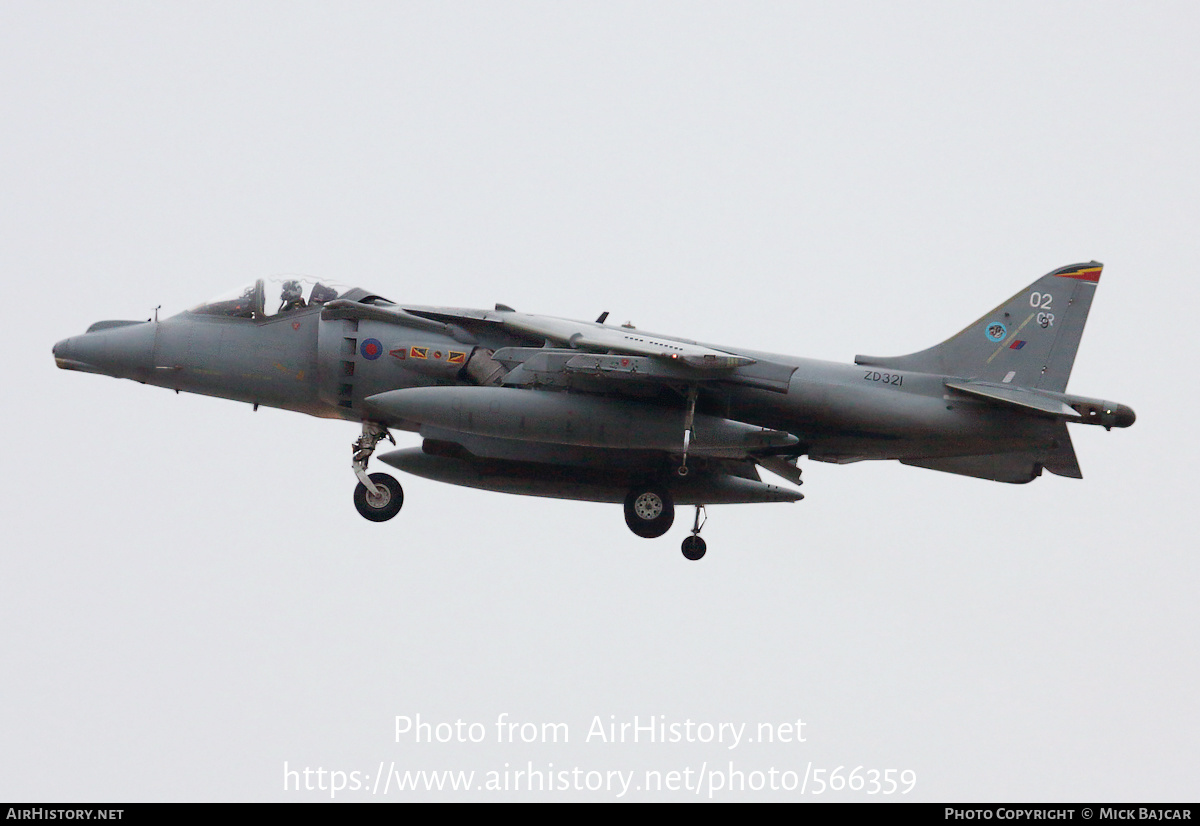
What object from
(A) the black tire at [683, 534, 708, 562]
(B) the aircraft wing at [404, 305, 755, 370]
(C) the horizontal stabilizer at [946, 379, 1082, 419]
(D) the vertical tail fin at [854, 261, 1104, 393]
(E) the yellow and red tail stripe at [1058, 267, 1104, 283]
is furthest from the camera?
(A) the black tire at [683, 534, 708, 562]

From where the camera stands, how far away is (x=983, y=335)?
1894 cm

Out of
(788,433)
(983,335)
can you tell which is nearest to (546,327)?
(788,433)

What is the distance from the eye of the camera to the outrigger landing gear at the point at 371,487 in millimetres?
19141

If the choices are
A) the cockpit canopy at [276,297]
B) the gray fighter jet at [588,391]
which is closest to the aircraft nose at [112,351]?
the gray fighter jet at [588,391]

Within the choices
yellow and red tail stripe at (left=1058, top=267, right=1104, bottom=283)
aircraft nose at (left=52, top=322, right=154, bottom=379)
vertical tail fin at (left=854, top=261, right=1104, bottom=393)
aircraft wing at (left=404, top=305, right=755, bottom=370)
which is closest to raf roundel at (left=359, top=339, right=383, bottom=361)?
aircraft wing at (left=404, top=305, right=755, bottom=370)

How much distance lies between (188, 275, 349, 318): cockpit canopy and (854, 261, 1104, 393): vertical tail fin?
7.29 meters

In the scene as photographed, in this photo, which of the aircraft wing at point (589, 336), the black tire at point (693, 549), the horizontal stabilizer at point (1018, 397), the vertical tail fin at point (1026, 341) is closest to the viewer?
the aircraft wing at point (589, 336)

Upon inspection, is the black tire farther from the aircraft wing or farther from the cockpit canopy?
the cockpit canopy

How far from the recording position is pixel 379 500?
19172 mm

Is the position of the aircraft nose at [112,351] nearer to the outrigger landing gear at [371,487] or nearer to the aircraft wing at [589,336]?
the outrigger landing gear at [371,487]

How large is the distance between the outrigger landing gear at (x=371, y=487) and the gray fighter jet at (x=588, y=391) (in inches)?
0.8

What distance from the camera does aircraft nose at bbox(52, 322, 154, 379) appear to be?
62.8ft

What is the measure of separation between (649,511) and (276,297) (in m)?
5.82

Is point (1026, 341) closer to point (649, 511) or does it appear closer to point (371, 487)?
point (649, 511)
